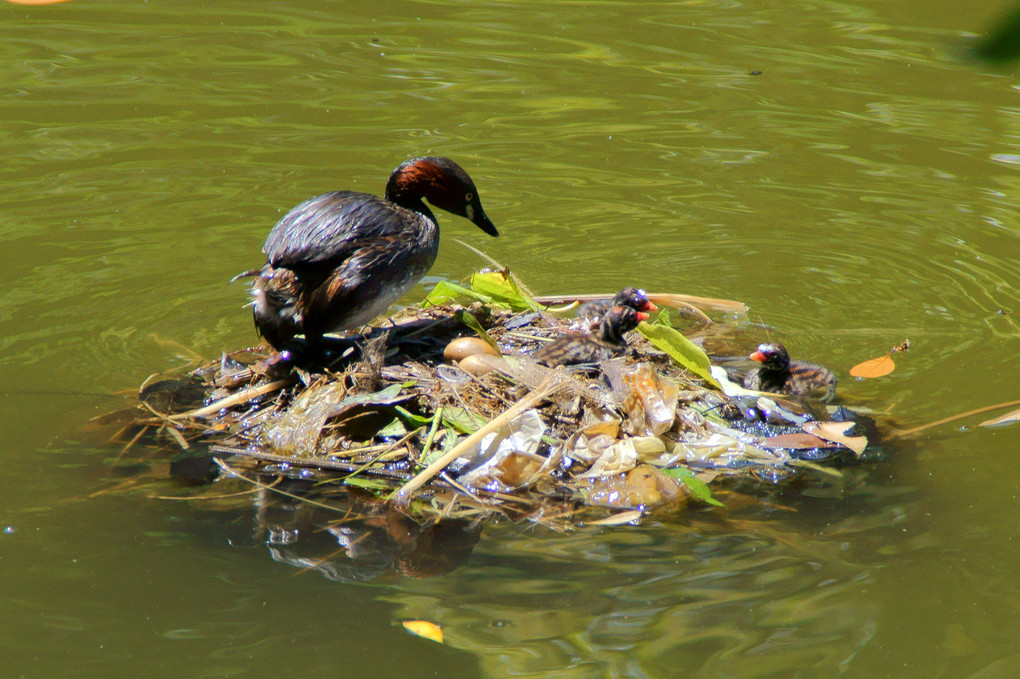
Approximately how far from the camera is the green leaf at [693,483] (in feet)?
12.8

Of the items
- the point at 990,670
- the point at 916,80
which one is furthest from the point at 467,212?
the point at 916,80

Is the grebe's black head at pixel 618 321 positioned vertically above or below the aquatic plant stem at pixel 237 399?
above

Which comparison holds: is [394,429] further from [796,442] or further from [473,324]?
[796,442]

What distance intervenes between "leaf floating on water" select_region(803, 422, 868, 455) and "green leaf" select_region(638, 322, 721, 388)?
503 millimetres

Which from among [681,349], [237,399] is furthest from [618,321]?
[237,399]

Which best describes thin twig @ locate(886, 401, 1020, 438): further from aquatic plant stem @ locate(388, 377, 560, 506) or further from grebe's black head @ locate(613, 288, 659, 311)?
aquatic plant stem @ locate(388, 377, 560, 506)

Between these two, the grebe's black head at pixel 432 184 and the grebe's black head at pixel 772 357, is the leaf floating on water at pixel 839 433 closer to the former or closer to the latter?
the grebe's black head at pixel 772 357

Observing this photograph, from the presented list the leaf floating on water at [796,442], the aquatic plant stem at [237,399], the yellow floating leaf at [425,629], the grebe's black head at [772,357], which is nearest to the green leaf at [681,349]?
the grebe's black head at [772,357]

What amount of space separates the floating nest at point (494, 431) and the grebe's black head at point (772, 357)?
A: 17cm

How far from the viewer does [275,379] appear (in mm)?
4637

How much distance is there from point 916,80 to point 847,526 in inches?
267

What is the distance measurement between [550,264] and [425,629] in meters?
3.67

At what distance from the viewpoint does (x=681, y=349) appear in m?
4.74

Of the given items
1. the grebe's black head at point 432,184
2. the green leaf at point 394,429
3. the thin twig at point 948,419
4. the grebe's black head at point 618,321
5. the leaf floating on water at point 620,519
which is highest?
the grebe's black head at point 432,184
